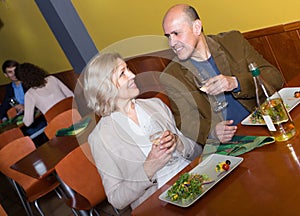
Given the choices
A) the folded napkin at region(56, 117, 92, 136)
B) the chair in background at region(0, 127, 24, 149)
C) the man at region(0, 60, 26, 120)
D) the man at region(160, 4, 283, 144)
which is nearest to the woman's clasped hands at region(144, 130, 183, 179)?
the man at region(160, 4, 283, 144)

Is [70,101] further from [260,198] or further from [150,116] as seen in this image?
[260,198]

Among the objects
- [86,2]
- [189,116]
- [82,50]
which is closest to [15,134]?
[82,50]

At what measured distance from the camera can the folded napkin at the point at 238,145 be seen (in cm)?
141

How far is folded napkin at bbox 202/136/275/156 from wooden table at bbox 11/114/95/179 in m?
1.20

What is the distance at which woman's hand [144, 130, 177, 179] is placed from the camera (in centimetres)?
145

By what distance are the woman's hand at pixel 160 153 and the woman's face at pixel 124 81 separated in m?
0.32

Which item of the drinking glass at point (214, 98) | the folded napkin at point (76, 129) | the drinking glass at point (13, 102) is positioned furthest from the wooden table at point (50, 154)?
the drinking glass at point (13, 102)

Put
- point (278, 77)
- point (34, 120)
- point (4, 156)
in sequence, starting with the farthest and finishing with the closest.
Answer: point (34, 120), point (4, 156), point (278, 77)

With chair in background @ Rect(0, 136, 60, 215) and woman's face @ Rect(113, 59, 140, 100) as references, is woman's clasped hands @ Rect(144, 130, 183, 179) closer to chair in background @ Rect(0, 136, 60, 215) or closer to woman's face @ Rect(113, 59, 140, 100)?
woman's face @ Rect(113, 59, 140, 100)

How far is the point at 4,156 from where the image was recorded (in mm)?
3186

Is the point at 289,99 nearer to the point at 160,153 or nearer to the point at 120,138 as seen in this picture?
the point at 160,153

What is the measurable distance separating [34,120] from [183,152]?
292 centimetres

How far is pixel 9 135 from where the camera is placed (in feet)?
12.8

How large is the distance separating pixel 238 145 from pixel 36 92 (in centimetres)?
311
